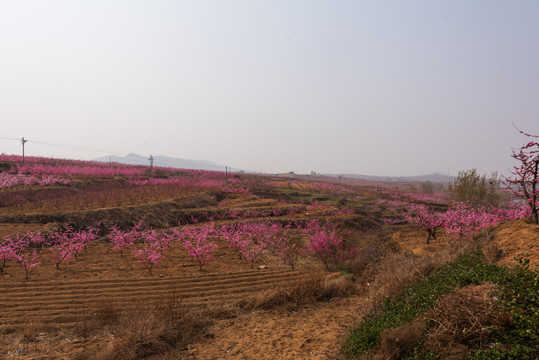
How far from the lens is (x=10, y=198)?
17.1 m

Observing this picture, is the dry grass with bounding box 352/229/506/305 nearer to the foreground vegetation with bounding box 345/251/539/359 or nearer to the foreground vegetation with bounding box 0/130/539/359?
the foreground vegetation with bounding box 0/130/539/359

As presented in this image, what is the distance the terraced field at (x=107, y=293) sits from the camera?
5.96 metres

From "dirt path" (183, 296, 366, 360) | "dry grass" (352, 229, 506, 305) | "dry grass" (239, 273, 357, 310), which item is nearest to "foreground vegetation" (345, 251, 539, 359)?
"dirt path" (183, 296, 366, 360)

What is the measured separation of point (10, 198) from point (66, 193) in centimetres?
356

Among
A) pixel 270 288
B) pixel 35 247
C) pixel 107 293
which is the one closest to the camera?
pixel 107 293

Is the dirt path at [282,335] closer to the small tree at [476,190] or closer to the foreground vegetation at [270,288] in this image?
the foreground vegetation at [270,288]

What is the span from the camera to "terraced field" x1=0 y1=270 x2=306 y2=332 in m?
5.96

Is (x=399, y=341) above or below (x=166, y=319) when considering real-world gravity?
above

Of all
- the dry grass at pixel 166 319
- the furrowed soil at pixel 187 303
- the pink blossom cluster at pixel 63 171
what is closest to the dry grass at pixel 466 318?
the furrowed soil at pixel 187 303

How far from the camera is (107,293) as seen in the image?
7.09m

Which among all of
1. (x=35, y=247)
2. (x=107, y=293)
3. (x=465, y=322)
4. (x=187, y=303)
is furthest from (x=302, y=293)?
(x=35, y=247)

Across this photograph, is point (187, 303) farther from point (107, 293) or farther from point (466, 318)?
point (466, 318)

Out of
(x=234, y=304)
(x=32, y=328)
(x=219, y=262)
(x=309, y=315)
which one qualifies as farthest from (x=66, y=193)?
(x=309, y=315)

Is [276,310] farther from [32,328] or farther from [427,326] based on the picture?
[32,328]
